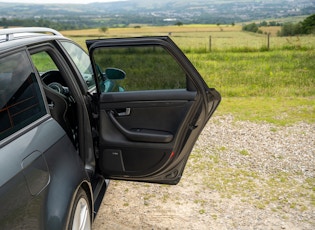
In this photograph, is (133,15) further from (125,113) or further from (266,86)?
(125,113)

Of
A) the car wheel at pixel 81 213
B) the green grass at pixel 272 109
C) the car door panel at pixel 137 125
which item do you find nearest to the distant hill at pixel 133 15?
the car door panel at pixel 137 125

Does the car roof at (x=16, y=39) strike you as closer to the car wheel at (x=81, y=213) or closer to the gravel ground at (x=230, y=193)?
the car wheel at (x=81, y=213)

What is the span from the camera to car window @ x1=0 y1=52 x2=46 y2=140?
6.72ft

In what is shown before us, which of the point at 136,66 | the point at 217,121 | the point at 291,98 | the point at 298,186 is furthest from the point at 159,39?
the point at 291,98

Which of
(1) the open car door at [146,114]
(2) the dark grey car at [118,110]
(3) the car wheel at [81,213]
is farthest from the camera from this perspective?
(1) the open car door at [146,114]

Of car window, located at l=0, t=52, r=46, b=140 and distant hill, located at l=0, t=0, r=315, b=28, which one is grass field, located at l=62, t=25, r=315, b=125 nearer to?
car window, located at l=0, t=52, r=46, b=140

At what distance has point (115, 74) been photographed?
10.8 feet

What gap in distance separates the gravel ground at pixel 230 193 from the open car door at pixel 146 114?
0.46 metres

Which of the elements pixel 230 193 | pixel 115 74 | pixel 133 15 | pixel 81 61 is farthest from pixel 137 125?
pixel 133 15

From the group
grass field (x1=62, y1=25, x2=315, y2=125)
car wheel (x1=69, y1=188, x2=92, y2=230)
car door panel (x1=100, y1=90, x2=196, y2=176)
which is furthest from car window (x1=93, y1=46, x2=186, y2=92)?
car wheel (x1=69, y1=188, x2=92, y2=230)

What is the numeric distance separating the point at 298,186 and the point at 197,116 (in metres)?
1.80

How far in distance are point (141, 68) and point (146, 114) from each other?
1.44 feet

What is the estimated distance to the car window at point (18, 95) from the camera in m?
2.05

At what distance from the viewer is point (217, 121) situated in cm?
687
